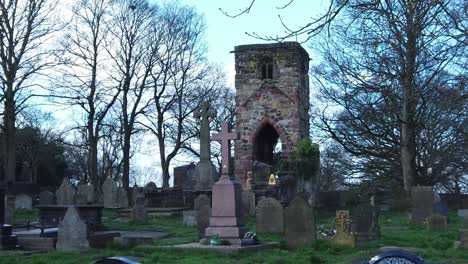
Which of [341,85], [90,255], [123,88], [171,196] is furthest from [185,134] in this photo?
[90,255]

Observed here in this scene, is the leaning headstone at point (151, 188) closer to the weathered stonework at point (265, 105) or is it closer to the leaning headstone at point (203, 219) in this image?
the weathered stonework at point (265, 105)

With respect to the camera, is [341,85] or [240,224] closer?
[240,224]

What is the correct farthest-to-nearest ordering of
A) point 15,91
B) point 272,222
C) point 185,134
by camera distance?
point 185,134 < point 15,91 < point 272,222

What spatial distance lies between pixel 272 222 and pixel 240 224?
2.80 meters

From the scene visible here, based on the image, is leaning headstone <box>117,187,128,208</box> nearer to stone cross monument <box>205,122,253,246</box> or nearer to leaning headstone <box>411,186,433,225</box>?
leaning headstone <box>411,186,433,225</box>

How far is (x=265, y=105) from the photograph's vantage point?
34000mm

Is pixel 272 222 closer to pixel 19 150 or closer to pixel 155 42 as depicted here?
pixel 155 42

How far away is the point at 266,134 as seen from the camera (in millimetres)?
35656

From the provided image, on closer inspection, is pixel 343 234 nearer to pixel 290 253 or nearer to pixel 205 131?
pixel 290 253

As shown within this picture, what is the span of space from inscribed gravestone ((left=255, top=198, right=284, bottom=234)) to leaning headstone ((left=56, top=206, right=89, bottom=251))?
16.3ft

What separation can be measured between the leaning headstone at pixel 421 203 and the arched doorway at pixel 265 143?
14867 mm

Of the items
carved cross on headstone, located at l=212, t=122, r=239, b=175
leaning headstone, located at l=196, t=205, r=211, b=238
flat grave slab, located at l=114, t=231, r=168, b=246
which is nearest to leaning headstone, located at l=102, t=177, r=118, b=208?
flat grave slab, located at l=114, t=231, r=168, b=246

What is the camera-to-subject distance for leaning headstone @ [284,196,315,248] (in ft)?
47.4

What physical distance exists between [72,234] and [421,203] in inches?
401
